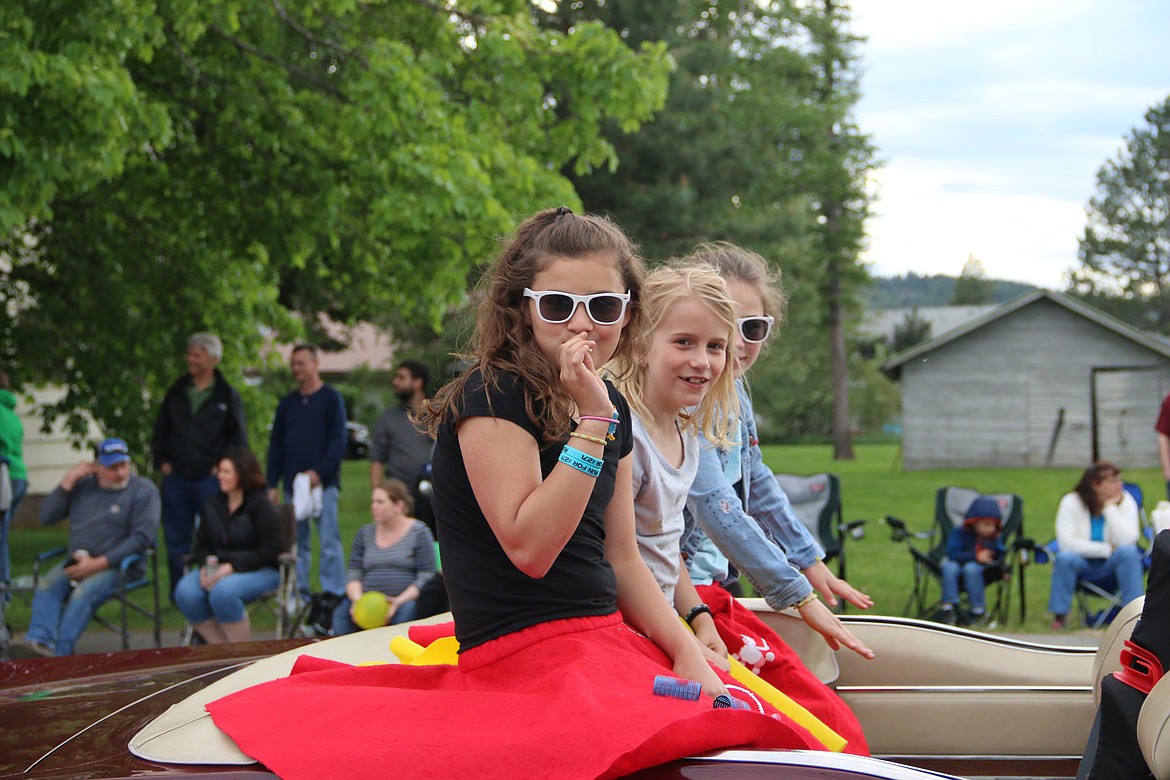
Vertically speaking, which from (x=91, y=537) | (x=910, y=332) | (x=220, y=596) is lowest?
(x=220, y=596)

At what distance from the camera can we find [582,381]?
2.03 meters

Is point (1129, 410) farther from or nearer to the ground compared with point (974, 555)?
farther from the ground

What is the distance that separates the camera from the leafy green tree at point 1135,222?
196ft

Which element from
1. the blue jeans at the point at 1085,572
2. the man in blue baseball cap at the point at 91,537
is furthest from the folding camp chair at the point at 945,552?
the man in blue baseball cap at the point at 91,537

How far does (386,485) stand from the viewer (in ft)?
22.9

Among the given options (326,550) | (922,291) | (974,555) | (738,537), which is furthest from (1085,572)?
(922,291)

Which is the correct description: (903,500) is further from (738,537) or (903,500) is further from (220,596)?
(738,537)

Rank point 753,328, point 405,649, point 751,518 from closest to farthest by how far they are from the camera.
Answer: point 405,649 < point 751,518 < point 753,328

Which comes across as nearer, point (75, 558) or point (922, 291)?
point (75, 558)

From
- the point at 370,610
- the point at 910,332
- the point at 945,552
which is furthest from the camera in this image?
the point at 910,332

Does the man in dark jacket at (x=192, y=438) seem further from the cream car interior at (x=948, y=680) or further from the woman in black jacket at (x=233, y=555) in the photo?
the cream car interior at (x=948, y=680)

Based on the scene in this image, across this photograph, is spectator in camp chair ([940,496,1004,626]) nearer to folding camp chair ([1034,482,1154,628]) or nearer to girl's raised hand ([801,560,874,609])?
folding camp chair ([1034,482,1154,628])

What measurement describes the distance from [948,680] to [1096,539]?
6532mm

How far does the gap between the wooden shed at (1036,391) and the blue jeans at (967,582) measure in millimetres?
25044
